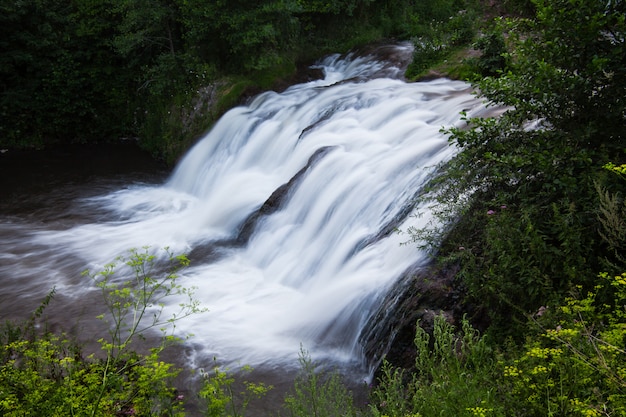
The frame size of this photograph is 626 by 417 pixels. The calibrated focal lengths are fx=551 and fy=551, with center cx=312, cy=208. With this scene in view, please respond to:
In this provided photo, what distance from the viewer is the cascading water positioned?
6352mm

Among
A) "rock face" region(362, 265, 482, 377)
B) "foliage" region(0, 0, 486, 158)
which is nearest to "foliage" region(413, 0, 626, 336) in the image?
"rock face" region(362, 265, 482, 377)

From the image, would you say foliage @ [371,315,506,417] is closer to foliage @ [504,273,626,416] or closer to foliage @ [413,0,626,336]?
foliage @ [504,273,626,416]

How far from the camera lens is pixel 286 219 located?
8.52m

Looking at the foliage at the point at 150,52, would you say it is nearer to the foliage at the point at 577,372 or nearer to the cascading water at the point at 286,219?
the cascading water at the point at 286,219

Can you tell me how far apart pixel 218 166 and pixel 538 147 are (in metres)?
7.81

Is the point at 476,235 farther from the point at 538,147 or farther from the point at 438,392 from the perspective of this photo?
the point at 438,392

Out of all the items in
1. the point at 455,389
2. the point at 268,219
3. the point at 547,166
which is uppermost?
the point at 547,166

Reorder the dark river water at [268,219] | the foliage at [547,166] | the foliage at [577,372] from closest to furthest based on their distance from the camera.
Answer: the foliage at [577,372]
the foliage at [547,166]
the dark river water at [268,219]

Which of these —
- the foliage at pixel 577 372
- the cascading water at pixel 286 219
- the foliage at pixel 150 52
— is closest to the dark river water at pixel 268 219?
the cascading water at pixel 286 219

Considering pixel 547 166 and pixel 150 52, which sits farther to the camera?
pixel 150 52

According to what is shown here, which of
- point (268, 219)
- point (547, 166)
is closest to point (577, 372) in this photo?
point (547, 166)

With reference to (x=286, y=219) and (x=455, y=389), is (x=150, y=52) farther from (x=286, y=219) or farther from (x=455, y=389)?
(x=455, y=389)

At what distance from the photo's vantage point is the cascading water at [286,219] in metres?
6.35

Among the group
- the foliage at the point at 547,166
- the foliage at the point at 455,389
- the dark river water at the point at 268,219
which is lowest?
the dark river water at the point at 268,219
